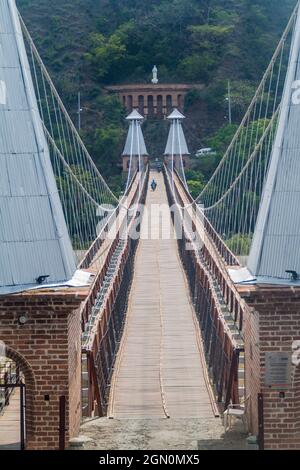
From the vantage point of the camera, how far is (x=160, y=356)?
21.8 m

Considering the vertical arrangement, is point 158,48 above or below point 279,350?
below

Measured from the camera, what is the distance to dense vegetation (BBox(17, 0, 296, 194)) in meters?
87.7

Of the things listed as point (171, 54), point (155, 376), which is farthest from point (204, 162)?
point (155, 376)

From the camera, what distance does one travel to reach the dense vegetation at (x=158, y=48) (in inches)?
3452

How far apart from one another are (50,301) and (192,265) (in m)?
21.2

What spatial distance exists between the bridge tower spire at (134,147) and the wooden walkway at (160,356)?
38408 millimetres

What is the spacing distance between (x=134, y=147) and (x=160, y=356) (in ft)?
179

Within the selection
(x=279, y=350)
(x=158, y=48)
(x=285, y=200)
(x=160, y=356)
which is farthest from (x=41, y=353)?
(x=158, y=48)

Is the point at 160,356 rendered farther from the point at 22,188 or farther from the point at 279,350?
the point at 22,188

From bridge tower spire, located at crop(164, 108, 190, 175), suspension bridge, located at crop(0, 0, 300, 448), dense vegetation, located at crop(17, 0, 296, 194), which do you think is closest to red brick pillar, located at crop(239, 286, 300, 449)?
suspension bridge, located at crop(0, 0, 300, 448)

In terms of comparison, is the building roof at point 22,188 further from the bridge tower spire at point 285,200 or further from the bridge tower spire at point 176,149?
the bridge tower spire at point 176,149

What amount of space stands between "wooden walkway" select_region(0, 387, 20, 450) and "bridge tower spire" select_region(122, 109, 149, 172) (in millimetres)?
59246

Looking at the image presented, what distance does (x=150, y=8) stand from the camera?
103 m

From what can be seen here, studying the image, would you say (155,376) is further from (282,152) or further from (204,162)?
(204,162)
